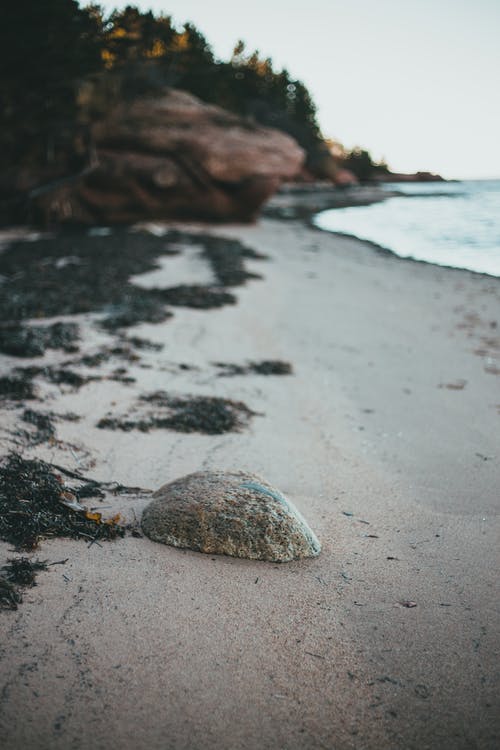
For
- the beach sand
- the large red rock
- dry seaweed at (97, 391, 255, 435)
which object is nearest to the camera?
the beach sand

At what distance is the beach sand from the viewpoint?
6.04 feet

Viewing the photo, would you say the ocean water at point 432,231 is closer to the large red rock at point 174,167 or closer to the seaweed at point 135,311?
the large red rock at point 174,167

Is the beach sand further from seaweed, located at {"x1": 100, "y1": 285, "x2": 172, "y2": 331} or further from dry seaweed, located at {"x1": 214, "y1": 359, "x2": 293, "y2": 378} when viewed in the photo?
seaweed, located at {"x1": 100, "y1": 285, "x2": 172, "y2": 331}

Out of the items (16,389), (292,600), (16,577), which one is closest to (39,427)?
(16,389)

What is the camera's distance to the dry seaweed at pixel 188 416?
4.16 metres

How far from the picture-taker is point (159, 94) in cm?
1631

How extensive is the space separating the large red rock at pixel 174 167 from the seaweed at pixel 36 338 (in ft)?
31.3

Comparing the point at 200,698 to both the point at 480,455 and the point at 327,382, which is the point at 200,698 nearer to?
the point at 480,455

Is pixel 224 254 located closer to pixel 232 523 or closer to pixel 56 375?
pixel 56 375

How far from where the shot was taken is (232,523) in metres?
2.69

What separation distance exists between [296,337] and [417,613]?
468 cm

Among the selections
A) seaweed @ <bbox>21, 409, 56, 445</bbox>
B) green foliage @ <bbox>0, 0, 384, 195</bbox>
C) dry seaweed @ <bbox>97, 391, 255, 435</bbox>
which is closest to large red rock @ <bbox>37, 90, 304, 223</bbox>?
green foliage @ <bbox>0, 0, 384, 195</bbox>

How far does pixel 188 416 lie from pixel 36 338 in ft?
7.80

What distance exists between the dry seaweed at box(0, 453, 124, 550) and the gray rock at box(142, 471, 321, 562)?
0.29 meters
